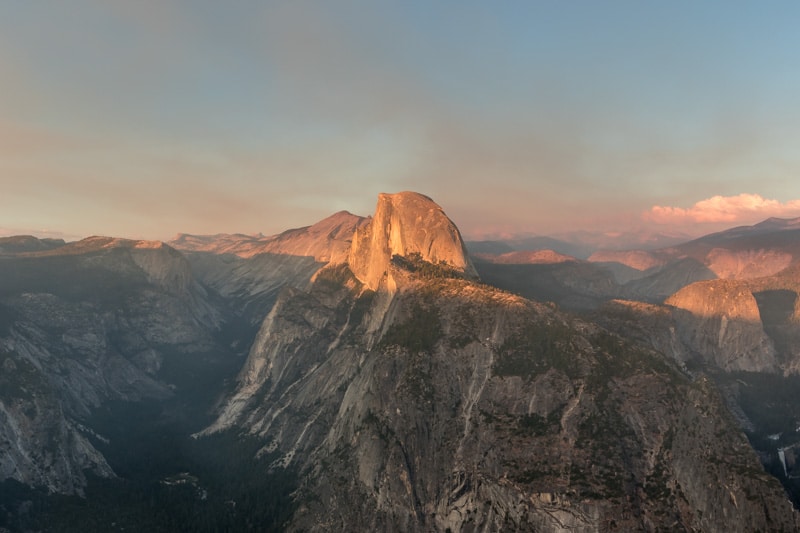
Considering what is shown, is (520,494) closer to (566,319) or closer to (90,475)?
(566,319)

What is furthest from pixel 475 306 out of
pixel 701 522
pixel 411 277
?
pixel 701 522

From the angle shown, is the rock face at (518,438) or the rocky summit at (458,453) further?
the rocky summit at (458,453)

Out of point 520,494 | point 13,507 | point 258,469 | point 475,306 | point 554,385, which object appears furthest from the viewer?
point 258,469

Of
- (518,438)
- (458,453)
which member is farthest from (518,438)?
(458,453)

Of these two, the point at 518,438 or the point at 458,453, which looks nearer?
the point at 518,438

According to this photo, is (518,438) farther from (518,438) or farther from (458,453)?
(458,453)

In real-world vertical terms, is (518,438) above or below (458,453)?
above

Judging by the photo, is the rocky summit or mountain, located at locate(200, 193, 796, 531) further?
the rocky summit

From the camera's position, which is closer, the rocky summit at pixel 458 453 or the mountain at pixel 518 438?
the mountain at pixel 518 438
